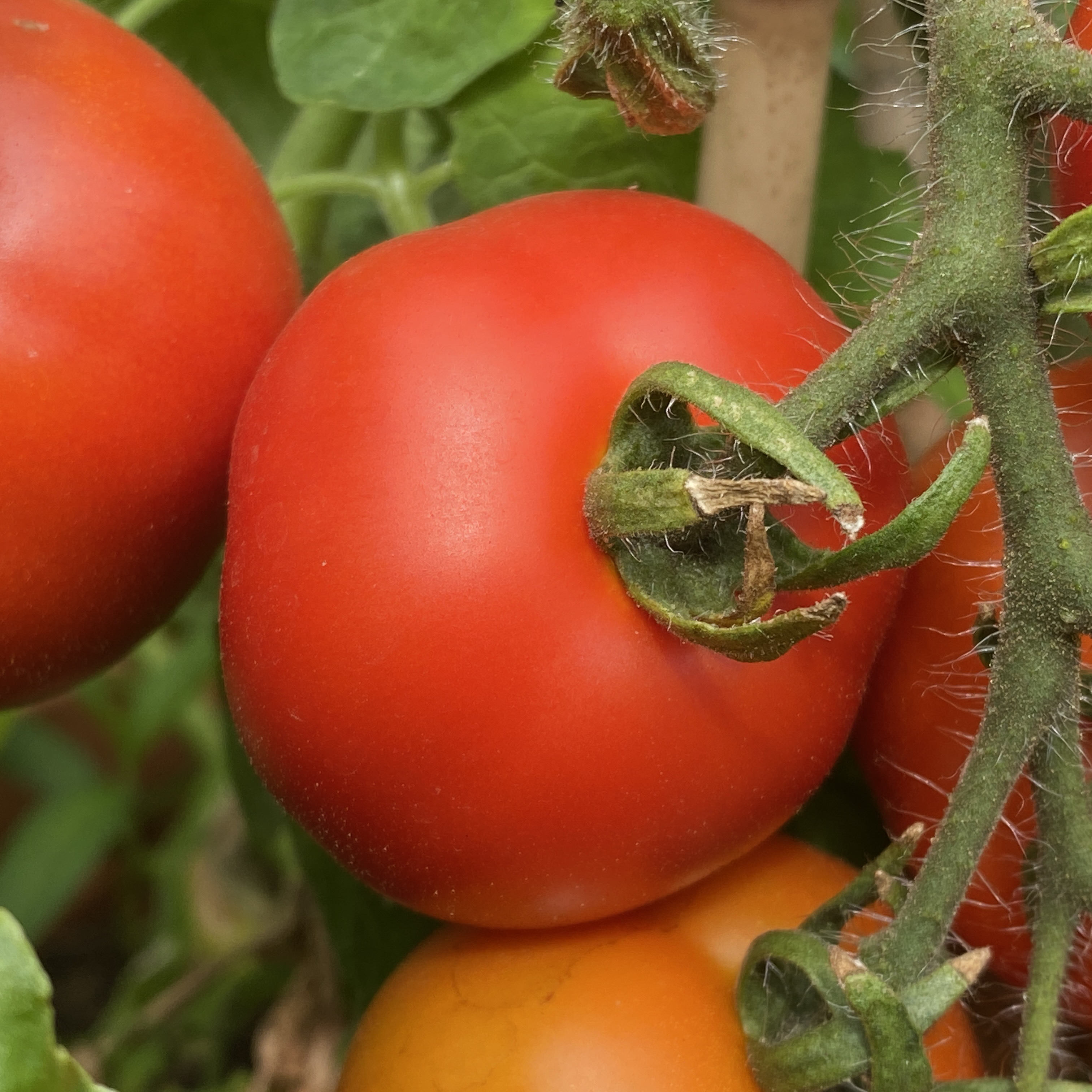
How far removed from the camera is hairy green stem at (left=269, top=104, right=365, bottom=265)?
739 mm

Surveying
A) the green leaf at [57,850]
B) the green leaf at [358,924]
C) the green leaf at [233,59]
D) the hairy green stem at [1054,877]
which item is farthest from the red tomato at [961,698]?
the green leaf at [57,850]

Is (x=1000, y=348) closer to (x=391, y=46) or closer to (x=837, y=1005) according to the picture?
(x=837, y=1005)

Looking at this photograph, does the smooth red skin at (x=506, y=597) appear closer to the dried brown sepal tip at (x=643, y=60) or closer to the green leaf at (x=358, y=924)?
the dried brown sepal tip at (x=643, y=60)

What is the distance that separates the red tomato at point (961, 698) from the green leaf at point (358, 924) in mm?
277

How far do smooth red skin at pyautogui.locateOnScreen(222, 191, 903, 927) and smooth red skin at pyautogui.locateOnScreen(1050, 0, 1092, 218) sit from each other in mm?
101

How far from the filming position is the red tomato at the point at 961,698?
52 centimetres

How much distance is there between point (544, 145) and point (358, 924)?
0.42 metres

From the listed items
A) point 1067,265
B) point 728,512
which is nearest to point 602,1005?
point 728,512

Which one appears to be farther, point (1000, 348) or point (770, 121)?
point (770, 121)

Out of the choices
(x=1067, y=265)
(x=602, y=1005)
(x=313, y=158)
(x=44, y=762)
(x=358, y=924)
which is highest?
(x=1067, y=265)

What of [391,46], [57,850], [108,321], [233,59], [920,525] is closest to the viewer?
[920,525]

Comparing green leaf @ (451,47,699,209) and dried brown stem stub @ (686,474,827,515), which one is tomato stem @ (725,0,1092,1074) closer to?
dried brown stem stub @ (686,474,827,515)

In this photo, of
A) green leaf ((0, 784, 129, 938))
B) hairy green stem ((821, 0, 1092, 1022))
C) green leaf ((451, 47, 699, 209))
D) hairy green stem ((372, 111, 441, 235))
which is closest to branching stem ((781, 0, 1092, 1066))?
hairy green stem ((821, 0, 1092, 1022))

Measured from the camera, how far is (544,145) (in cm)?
65
